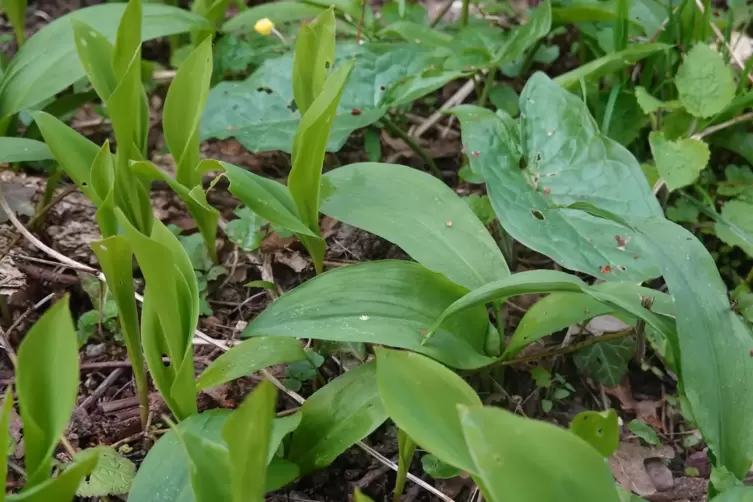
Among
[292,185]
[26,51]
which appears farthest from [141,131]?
[26,51]

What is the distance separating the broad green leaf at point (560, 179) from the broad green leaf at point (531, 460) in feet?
1.40

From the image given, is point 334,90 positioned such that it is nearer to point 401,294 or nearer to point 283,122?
point 401,294

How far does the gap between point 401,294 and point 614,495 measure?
40 centimetres

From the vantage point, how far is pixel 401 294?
91 centimetres

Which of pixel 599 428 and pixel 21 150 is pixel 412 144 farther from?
pixel 599 428

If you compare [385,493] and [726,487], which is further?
[385,493]

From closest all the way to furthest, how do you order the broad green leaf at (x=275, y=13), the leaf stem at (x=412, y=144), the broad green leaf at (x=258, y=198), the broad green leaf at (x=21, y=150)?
the broad green leaf at (x=258, y=198)
the broad green leaf at (x=21, y=150)
the leaf stem at (x=412, y=144)
the broad green leaf at (x=275, y=13)

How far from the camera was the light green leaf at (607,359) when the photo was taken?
3.57 ft

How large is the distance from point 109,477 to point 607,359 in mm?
776

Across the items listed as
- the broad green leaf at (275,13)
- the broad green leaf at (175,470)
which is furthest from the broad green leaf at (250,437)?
the broad green leaf at (275,13)

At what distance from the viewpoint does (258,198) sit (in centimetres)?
95

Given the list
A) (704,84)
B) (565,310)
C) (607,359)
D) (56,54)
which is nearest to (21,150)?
(56,54)

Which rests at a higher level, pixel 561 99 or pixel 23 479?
pixel 561 99

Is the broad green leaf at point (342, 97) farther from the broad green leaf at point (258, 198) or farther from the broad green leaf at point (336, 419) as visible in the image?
the broad green leaf at point (336, 419)
